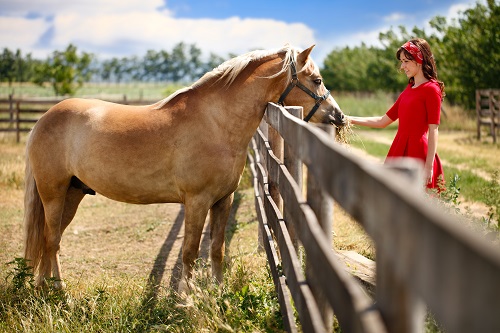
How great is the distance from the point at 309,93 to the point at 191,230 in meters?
1.44

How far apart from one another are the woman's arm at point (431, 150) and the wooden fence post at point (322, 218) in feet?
5.70

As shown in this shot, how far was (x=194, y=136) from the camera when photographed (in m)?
3.91

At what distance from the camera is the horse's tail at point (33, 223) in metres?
4.58

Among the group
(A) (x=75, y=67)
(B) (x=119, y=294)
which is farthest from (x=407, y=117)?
(A) (x=75, y=67)

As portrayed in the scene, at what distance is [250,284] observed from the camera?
364cm

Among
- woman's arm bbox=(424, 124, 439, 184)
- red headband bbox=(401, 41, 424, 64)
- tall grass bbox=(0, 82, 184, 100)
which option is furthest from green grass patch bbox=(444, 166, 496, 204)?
tall grass bbox=(0, 82, 184, 100)

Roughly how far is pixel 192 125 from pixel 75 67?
Answer: 1814 inches

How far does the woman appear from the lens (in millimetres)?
3854

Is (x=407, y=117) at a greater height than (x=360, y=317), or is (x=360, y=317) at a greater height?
(x=407, y=117)

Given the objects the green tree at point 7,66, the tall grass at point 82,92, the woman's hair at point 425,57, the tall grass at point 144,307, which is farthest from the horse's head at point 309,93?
the green tree at point 7,66

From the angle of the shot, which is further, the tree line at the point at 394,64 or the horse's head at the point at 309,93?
the tree line at the point at 394,64

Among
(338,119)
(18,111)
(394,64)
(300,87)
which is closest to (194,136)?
(300,87)

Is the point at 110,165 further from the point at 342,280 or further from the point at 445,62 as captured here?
the point at 445,62

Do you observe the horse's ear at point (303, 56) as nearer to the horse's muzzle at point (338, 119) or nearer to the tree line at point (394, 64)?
the horse's muzzle at point (338, 119)
